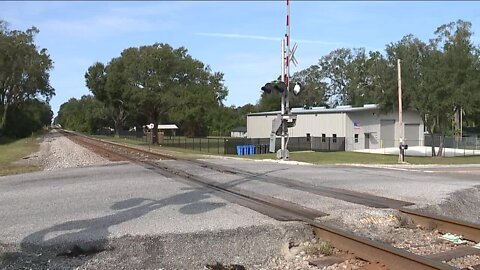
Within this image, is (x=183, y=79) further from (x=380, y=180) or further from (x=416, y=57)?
(x=380, y=180)

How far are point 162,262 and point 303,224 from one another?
2.85 meters

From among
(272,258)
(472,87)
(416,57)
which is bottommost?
(272,258)

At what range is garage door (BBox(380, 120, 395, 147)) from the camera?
2426 inches

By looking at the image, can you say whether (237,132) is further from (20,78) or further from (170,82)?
(170,82)

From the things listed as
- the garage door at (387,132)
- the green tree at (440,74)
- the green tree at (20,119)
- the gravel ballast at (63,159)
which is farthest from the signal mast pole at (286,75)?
the green tree at (20,119)

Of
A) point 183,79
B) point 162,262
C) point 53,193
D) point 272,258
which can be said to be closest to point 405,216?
point 272,258

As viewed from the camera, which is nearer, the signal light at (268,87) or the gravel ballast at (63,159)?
the signal light at (268,87)

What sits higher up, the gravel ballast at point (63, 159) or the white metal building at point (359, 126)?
the white metal building at point (359, 126)

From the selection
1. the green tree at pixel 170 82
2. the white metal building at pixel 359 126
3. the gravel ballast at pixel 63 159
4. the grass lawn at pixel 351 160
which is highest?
the green tree at pixel 170 82

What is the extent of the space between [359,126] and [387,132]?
6.52 metres

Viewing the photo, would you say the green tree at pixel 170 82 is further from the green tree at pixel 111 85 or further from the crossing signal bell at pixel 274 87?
the crossing signal bell at pixel 274 87

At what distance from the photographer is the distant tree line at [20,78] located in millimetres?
74231

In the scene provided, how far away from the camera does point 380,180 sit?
1700cm

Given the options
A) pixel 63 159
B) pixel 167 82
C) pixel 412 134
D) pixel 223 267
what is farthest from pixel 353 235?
pixel 412 134
